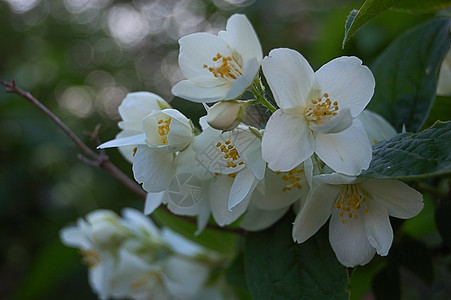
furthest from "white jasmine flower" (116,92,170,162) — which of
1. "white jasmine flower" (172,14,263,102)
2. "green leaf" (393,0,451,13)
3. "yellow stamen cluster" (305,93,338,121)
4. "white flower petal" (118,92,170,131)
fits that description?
"green leaf" (393,0,451,13)

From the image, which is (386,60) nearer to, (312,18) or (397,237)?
(397,237)

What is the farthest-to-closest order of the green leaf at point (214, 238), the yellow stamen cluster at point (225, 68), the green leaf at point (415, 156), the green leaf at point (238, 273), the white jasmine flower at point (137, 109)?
the green leaf at point (214, 238) < the green leaf at point (238, 273) < the white jasmine flower at point (137, 109) < the yellow stamen cluster at point (225, 68) < the green leaf at point (415, 156)

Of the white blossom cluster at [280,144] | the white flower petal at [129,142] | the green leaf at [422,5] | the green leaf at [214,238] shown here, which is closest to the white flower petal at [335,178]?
the white blossom cluster at [280,144]

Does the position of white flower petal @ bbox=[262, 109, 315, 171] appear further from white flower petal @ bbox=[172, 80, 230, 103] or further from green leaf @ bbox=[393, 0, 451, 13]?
green leaf @ bbox=[393, 0, 451, 13]

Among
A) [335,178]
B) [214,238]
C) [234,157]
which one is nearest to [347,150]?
[335,178]

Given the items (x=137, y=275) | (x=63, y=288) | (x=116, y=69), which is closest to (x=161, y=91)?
(x=116, y=69)

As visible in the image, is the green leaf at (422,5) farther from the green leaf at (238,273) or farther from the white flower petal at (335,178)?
the green leaf at (238,273)

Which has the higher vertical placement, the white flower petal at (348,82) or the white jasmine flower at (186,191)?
the white flower petal at (348,82)

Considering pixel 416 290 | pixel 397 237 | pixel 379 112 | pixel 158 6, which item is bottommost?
pixel 416 290
